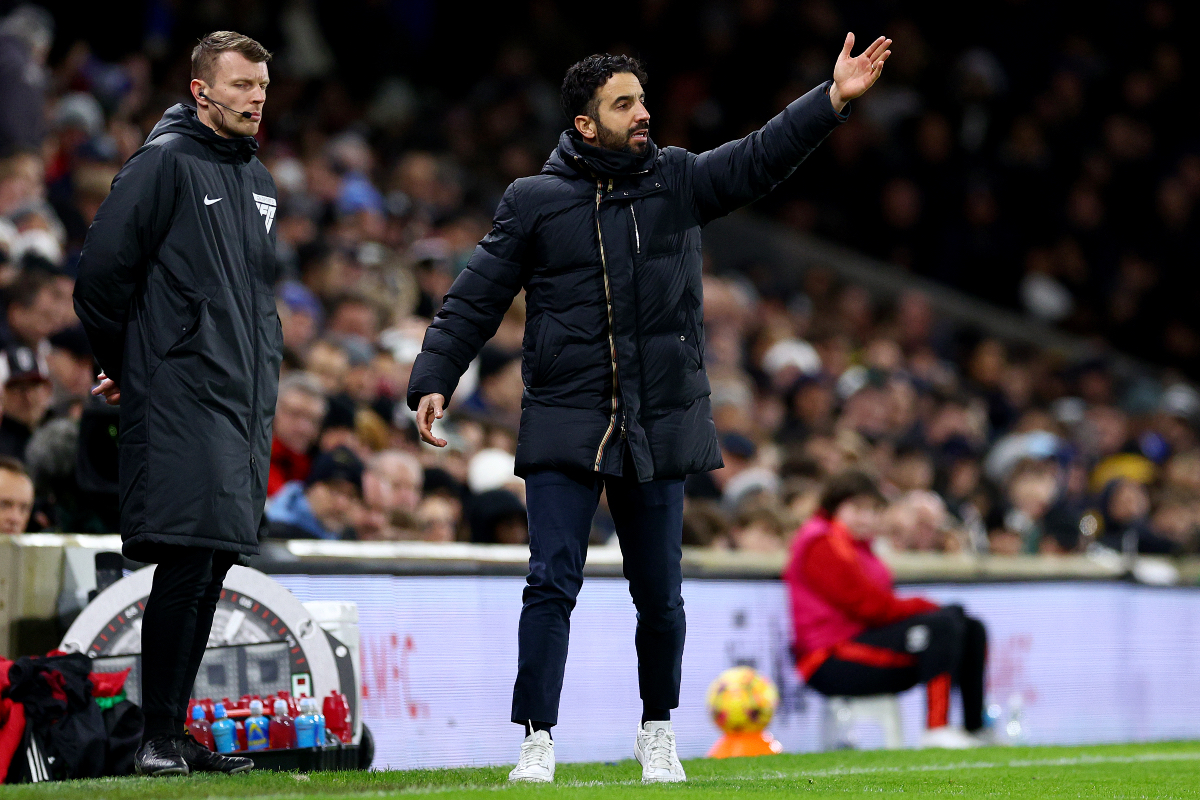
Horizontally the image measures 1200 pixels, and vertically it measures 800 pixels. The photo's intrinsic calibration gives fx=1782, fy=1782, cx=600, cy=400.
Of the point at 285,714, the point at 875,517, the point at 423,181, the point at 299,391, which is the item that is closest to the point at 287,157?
the point at 423,181

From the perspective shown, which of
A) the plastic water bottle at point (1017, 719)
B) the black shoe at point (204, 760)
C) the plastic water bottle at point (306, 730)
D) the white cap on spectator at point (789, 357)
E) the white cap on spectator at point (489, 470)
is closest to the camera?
the black shoe at point (204, 760)

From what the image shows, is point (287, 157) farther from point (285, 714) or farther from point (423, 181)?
point (285, 714)

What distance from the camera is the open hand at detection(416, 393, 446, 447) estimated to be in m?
5.09

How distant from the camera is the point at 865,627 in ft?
28.2

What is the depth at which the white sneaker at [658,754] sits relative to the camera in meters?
5.26

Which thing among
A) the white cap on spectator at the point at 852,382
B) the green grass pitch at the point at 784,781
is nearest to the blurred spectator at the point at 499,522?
the green grass pitch at the point at 784,781

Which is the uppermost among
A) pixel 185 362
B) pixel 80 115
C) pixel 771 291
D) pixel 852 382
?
pixel 80 115

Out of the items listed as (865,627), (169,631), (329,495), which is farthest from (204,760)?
(865,627)

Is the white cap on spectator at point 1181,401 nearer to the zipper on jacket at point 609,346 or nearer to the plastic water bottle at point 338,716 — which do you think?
the plastic water bottle at point 338,716

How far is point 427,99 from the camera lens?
17.0m

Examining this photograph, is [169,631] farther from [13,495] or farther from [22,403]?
[22,403]

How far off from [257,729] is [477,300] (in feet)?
5.29

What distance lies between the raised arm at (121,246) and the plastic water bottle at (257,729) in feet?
4.36

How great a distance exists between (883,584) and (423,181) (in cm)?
696
